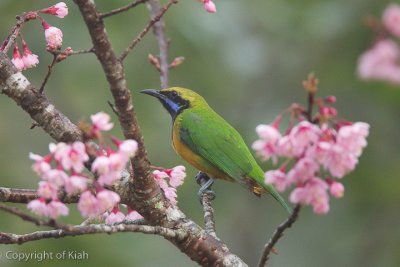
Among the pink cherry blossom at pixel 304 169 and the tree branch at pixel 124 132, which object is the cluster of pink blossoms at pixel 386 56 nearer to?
the tree branch at pixel 124 132

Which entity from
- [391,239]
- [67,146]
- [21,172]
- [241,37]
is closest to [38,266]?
[21,172]

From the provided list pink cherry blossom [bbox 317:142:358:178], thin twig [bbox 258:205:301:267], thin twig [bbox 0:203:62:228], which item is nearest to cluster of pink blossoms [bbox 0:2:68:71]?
thin twig [bbox 0:203:62:228]

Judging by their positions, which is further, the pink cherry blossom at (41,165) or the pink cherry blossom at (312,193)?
the pink cherry blossom at (41,165)

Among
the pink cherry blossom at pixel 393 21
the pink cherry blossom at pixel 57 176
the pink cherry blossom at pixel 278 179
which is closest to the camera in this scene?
the pink cherry blossom at pixel 278 179

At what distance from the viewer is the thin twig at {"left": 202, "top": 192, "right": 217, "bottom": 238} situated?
328 cm

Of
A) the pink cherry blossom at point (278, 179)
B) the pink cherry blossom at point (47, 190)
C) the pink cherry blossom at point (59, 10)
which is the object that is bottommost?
the pink cherry blossom at point (47, 190)

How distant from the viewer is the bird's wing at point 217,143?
14.6 feet

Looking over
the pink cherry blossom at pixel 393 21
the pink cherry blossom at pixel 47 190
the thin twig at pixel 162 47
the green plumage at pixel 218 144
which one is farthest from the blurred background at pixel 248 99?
the pink cherry blossom at pixel 47 190

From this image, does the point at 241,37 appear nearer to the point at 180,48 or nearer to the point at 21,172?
the point at 180,48

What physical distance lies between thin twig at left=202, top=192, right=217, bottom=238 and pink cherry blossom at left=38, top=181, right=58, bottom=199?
40.0 inches

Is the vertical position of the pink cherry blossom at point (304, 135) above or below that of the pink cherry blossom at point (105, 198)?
above

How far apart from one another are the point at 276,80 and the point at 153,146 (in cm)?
146
